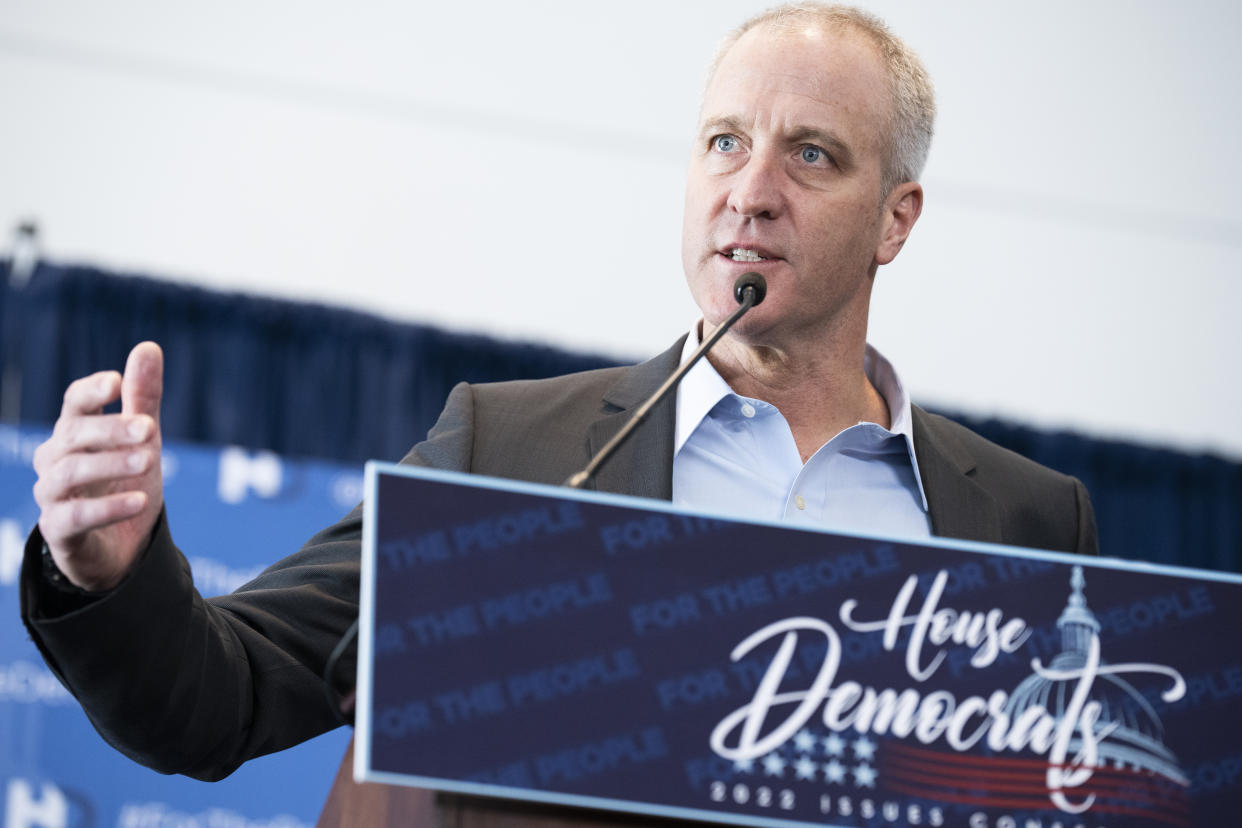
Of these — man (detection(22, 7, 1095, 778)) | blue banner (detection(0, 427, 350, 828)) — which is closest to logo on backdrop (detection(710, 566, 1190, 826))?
man (detection(22, 7, 1095, 778))

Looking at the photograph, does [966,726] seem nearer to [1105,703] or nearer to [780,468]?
[1105,703]

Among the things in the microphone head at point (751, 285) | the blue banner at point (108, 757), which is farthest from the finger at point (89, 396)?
the blue banner at point (108, 757)

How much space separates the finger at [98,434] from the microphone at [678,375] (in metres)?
0.31

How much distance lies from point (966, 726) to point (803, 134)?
97cm

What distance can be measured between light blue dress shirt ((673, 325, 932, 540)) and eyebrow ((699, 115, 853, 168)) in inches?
11.1

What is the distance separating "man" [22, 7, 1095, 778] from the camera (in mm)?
1386

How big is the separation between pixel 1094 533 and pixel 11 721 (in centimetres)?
239

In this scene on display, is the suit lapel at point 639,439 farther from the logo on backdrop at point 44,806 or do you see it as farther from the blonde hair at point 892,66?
the logo on backdrop at point 44,806

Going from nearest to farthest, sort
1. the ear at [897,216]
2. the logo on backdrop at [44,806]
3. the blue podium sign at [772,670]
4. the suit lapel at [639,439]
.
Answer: the blue podium sign at [772,670] < the suit lapel at [639,439] < the ear at [897,216] < the logo on backdrop at [44,806]

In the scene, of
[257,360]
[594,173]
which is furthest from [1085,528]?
[594,173]

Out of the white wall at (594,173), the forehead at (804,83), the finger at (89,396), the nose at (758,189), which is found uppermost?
the white wall at (594,173)

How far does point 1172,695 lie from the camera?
103 centimetres

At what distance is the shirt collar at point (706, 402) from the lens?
1.69 m

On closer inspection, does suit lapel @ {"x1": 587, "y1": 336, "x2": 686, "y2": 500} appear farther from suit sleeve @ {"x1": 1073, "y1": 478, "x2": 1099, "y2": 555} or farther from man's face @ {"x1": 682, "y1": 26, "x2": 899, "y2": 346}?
suit sleeve @ {"x1": 1073, "y1": 478, "x2": 1099, "y2": 555}
